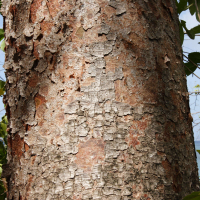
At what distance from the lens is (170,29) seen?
0.79 metres

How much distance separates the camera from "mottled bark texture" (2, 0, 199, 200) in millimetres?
598

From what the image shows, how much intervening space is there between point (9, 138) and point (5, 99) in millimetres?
140

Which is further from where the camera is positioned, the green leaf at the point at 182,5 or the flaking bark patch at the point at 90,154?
the green leaf at the point at 182,5

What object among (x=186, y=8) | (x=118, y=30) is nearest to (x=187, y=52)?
(x=186, y=8)

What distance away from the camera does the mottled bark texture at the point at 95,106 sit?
0.60m

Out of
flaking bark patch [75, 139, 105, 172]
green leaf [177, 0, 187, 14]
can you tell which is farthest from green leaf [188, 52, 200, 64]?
flaking bark patch [75, 139, 105, 172]

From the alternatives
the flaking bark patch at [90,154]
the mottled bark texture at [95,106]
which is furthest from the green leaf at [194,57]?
the flaking bark patch at [90,154]

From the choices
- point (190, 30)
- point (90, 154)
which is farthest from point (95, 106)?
point (190, 30)

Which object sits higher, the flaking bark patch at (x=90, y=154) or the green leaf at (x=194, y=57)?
the green leaf at (x=194, y=57)

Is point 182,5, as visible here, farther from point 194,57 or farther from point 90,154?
point 90,154

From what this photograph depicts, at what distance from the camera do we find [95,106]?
618mm

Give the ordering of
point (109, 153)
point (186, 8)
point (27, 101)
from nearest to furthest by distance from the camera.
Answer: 1. point (109, 153)
2. point (27, 101)
3. point (186, 8)

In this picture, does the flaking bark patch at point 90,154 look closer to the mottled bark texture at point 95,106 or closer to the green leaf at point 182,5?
the mottled bark texture at point 95,106

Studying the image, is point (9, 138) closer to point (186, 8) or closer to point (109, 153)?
point (109, 153)
